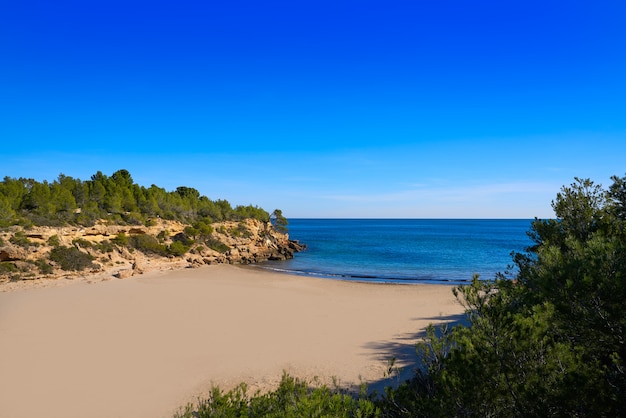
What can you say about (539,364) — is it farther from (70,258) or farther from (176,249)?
(176,249)

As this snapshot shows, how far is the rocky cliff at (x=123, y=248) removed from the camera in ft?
98.9

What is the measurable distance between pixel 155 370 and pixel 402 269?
36.0 meters

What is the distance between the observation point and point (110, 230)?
40500mm

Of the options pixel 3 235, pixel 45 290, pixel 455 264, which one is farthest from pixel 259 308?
pixel 455 264

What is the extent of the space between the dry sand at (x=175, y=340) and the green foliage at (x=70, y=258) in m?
5.99

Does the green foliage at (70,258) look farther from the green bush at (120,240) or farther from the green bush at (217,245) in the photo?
the green bush at (217,245)

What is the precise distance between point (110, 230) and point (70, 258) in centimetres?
804

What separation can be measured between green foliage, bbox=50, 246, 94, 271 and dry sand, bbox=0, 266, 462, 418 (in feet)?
19.7

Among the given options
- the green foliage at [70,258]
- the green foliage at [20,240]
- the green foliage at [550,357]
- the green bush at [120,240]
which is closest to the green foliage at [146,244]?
the green bush at [120,240]

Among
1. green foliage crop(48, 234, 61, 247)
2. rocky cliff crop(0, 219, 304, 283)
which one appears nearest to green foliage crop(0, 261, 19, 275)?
rocky cliff crop(0, 219, 304, 283)

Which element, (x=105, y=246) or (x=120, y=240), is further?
(x=120, y=240)

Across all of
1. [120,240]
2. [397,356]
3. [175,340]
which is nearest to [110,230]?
[120,240]

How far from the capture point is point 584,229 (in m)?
13.8

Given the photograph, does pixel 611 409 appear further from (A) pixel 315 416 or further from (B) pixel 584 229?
(B) pixel 584 229
